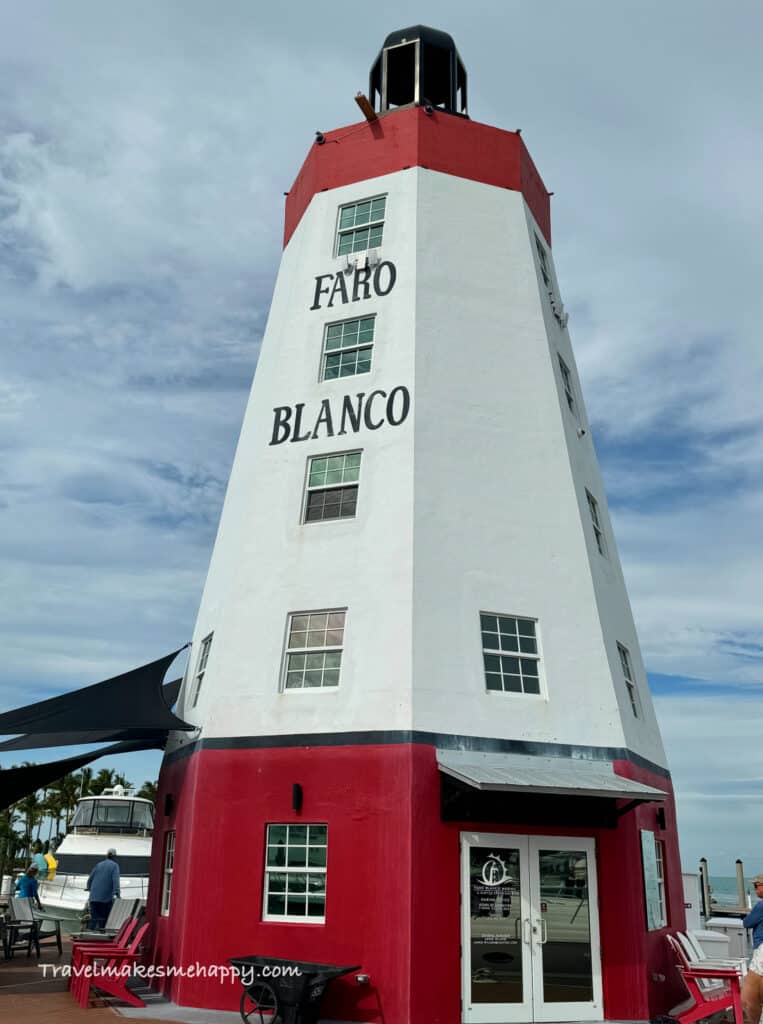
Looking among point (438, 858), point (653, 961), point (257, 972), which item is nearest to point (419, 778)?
point (438, 858)

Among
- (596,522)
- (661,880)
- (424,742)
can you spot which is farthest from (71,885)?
(596,522)

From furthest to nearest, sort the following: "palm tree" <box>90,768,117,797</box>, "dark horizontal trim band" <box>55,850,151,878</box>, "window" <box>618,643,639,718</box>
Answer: "palm tree" <box>90,768,117,797</box>, "dark horizontal trim band" <box>55,850,151,878</box>, "window" <box>618,643,639,718</box>

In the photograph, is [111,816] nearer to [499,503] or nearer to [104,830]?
[104,830]

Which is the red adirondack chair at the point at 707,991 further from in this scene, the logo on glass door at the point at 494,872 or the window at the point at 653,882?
the logo on glass door at the point at 494,872

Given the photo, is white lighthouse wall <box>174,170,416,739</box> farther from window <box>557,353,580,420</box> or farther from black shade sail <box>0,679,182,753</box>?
window <box>557,353,580,420</box>

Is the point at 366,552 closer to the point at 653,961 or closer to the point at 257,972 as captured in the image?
the point at 257,972

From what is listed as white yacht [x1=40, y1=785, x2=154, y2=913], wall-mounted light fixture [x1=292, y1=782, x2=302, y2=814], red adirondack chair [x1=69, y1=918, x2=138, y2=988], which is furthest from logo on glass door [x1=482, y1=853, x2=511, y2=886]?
white yacht [x1=40, y1=785, x2=154, y2=913]

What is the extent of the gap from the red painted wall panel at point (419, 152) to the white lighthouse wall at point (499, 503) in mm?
594

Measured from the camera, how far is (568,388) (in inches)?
767

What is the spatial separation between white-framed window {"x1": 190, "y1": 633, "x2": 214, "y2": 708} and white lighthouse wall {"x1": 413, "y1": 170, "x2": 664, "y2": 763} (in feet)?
15.7

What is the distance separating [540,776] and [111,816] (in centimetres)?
1978

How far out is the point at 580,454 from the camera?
18.4 meters

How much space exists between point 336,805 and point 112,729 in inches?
159

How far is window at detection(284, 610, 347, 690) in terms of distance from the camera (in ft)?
48.6
